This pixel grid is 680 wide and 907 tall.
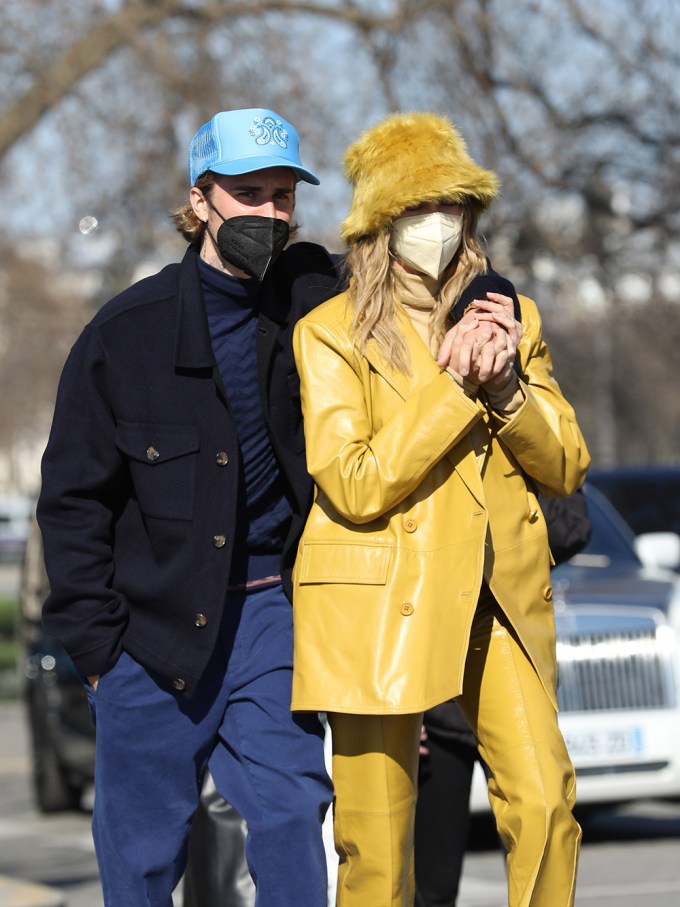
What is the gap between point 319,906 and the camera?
146 inches

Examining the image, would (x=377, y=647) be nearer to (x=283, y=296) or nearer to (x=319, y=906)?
(x=319, y=906)

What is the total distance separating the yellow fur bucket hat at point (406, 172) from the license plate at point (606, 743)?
450 cm

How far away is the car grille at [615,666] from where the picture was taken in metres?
7.97

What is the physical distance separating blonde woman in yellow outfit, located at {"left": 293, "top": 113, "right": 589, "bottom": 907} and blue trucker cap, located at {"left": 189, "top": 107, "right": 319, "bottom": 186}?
0.19 metres

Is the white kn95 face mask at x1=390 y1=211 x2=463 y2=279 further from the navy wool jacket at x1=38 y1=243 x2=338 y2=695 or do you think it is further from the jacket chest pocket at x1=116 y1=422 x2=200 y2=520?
the jacket chest pocket at x1=116 y1=422 x2=200 y2=520

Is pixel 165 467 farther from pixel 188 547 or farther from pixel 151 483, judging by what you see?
pixel 188 547

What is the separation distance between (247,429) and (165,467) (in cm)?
21

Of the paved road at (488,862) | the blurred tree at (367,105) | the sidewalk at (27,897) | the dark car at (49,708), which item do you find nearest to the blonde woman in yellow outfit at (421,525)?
the sidewalk at (27,897)

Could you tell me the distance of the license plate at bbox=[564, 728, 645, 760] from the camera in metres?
7.84

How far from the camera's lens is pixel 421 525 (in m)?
3.66

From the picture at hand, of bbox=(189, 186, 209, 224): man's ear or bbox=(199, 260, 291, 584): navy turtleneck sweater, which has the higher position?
bbox=(189, 186, 209, 224): man's ear

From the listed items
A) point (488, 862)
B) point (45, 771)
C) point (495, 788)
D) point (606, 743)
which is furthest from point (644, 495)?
point (495, 788)

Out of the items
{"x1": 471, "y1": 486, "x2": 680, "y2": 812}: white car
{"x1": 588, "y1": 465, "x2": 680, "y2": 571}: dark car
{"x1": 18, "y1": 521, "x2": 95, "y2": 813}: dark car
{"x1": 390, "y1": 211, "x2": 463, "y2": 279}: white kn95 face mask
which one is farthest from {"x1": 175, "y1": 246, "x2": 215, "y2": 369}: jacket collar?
{"x1": 588, "y1": 465, "x2": 680, "y2": 571}: dark car

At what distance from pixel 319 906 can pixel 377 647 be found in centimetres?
59
